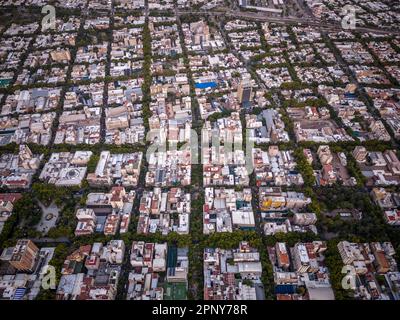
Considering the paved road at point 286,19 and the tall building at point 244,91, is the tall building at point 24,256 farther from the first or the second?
the paved road at point 286,19

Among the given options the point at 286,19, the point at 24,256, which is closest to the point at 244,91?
the point at 286,19

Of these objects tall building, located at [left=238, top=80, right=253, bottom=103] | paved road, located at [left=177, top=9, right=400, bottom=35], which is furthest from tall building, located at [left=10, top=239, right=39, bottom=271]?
paved road, located at [left=177, top=9, right=400, bottom=35]

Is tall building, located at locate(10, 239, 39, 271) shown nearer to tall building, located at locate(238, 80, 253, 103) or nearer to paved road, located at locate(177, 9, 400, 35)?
tall building, located at locate(238, 80, 253, 103)

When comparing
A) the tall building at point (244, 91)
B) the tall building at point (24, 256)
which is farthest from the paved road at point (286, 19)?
the tall building at point (24, 256)

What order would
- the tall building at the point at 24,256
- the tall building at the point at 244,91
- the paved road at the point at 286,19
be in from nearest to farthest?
the tall building at the point at 24,256, the tall building at the point at 244,91, the paved road at the point at 286,19

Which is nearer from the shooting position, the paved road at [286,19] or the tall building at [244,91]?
the tall building at [244,91]

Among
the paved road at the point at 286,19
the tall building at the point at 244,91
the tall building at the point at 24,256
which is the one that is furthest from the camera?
the paved road at the point at 286,19

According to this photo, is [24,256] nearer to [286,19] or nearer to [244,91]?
[244,91]

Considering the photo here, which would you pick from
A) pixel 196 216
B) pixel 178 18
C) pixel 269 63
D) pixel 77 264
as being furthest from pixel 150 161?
pixel 178 18
